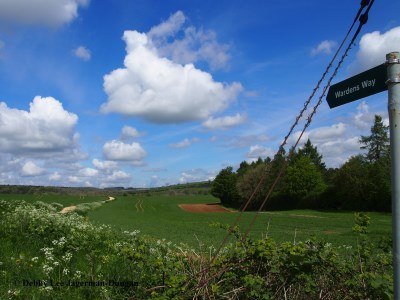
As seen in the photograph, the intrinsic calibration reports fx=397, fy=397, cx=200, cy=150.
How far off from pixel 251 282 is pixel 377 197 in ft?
187

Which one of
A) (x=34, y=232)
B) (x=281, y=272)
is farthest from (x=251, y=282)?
→ (x=34, y=232)

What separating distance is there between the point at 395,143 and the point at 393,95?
32 centimetres

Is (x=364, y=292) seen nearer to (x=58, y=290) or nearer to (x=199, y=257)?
(x=199, y=257)

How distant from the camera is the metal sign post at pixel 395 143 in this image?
247 cm

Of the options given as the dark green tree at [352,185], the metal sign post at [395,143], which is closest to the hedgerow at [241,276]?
the metal sign post at [395,143]

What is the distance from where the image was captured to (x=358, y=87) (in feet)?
9.12

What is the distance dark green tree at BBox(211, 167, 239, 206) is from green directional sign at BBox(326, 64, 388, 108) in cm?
8977

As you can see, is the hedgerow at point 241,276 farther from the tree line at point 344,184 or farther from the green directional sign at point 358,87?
the tree line at point 344,184

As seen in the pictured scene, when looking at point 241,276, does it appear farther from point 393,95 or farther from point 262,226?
point 262,226

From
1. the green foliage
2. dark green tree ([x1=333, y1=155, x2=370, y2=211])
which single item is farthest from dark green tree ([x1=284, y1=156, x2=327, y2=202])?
the green foliage

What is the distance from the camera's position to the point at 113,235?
9.69 meters

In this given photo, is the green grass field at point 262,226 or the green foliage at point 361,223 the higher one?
the green foliage at point 361,223

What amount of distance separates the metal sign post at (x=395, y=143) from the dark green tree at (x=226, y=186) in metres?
90.1

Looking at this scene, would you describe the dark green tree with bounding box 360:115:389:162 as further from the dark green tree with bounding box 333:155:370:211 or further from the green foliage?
the green foliage
